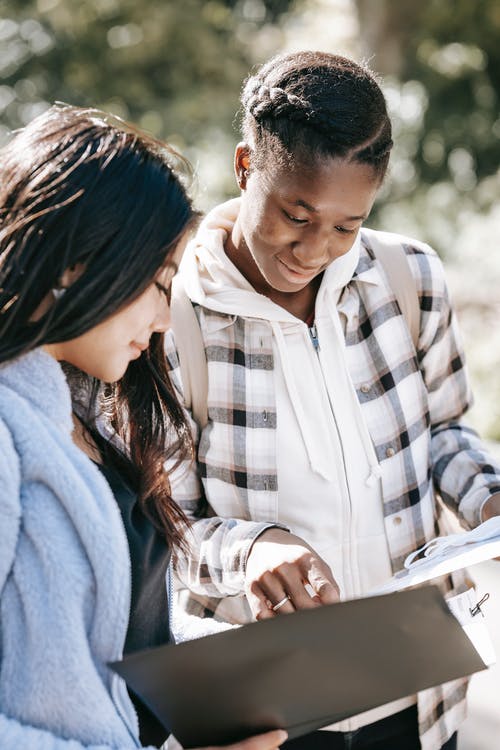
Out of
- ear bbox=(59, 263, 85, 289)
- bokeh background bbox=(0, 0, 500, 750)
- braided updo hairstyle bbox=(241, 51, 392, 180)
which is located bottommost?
bokeh background bbox=(0, 0, 500, 750)

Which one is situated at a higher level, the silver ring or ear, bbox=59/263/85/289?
ear, bbox=59/263/85/289

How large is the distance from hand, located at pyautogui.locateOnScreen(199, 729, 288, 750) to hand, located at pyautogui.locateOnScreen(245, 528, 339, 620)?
266 millimetres

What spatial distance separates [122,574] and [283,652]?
0.79ft

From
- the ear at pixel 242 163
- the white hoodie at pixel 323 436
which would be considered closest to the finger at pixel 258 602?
the white hoodie at pixel 323 436

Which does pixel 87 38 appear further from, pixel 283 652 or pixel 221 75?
pixel 283 652

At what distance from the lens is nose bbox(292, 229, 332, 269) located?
1.79 meters

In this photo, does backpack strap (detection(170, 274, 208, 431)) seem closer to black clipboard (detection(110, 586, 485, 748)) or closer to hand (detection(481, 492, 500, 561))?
hand (detection(481, 492, 500, 561))

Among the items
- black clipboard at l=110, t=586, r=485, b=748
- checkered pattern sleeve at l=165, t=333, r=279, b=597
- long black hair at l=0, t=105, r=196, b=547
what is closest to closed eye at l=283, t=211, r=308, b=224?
checkered pattern sleeve at l=165, t=333, r=279, b=597

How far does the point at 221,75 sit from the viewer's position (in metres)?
13.3

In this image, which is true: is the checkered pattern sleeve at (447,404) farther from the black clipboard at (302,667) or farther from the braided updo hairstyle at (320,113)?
the black clipboard at (302,667)

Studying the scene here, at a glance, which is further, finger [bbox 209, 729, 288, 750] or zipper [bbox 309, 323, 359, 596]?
zipper [bbox 309, 323, 359, 596]

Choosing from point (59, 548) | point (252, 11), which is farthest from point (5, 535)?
point (252, 11)

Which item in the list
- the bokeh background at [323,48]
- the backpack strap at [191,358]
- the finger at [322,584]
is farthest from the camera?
the bokeh background at [323,48]

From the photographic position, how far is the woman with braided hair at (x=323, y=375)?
179cm
